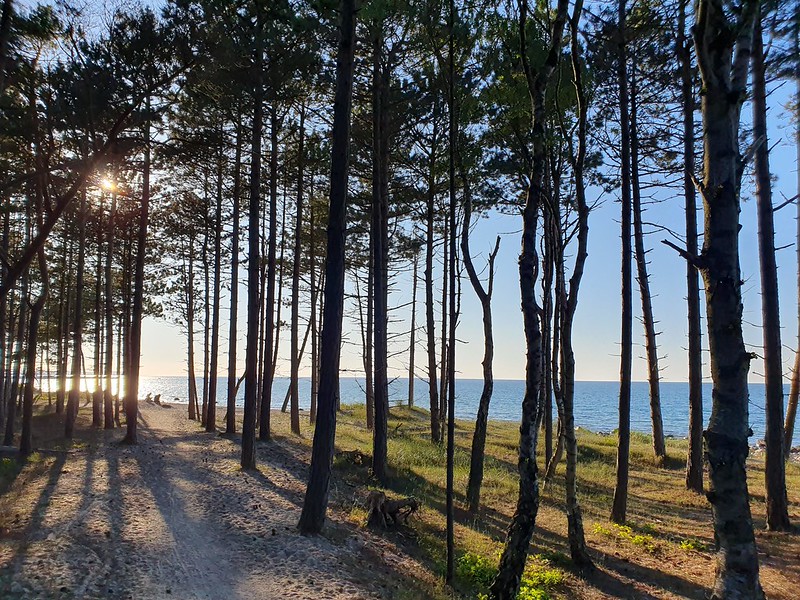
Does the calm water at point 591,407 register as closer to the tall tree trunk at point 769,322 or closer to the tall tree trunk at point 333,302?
the tall tree trunk at point 769,322

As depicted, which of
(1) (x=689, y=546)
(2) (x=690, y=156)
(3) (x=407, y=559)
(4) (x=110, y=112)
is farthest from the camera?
(2) (x=690, y=156)

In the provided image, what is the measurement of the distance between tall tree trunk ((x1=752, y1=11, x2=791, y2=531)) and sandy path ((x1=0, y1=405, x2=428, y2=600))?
7.18m

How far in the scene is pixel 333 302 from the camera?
7957mm

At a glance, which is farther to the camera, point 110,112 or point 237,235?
point 237,235

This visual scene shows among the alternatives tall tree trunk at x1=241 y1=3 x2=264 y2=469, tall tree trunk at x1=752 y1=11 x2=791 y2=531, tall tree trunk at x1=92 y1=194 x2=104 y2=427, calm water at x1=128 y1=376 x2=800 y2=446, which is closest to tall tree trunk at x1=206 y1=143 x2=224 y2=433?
tall tree trunk at x1=92 y1=194 x2=104 y2=427

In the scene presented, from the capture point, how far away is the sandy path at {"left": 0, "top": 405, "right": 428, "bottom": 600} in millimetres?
5730

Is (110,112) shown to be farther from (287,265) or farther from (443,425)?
(443,425)

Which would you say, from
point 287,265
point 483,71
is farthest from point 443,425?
point 483,71

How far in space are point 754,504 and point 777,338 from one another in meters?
4.14

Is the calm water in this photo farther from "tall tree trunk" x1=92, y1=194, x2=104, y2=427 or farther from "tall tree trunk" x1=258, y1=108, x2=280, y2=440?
"tall tree trunk" x1=92, y1=194, x2=104, y2=427

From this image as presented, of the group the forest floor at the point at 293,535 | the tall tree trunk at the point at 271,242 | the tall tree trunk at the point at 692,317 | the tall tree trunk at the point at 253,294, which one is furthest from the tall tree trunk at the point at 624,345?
the tall tree trunk at the point at 271,242

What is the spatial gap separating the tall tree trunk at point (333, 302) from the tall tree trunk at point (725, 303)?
16.8 feet

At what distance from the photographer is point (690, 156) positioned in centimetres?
1200

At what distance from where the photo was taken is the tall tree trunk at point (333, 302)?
789 cm
